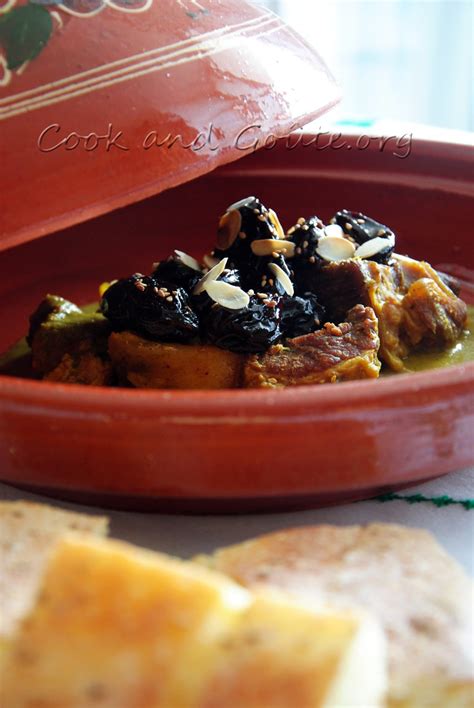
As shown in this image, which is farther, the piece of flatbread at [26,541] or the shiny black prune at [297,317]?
the shiny black prune at [297,317]

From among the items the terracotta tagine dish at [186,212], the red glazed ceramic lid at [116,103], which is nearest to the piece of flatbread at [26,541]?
the terracotta tagine dish at [186,212]

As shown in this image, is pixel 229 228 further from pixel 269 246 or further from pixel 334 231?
pixel 334 231

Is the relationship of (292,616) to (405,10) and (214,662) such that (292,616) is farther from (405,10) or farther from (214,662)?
(405,10)

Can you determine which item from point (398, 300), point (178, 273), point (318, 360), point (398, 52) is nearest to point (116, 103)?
point (178, 273)

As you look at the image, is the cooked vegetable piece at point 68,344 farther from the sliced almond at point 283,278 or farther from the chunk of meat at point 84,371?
the sliced almond at point 283,278

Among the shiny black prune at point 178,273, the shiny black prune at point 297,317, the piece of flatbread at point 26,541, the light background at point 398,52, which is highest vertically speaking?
the piece of flatbread at point 26,541
